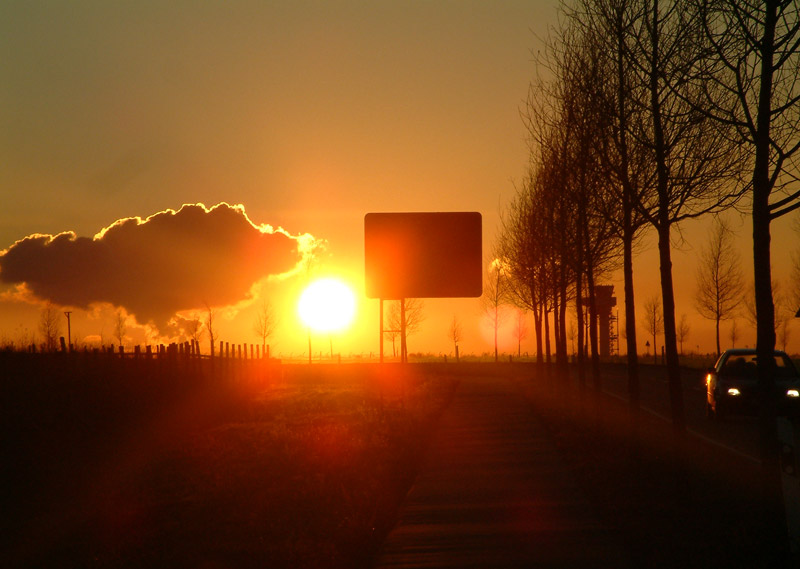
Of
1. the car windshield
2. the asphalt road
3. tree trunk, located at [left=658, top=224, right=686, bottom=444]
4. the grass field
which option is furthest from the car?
tree trunk, located at [left=658, top=224, right=686, bottom=444]

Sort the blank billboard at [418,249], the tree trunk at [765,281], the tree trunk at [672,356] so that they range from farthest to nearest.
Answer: the blank billboard at [418,249], the tree trunk at [672,356], the tree trunk at [765,281]

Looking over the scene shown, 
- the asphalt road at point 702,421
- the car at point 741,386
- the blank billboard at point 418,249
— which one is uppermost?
the blank billboard at point 418,249

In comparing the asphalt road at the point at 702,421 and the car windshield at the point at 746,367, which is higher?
the car windshield at the point at 746,367

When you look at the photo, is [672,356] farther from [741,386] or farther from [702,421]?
[702,421]

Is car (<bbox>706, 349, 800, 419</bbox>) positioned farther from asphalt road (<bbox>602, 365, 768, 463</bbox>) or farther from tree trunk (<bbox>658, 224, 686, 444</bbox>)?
tree trunk (<bbox>658, 224, 686, 444</bbox>)

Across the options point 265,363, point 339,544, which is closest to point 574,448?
point 339,544

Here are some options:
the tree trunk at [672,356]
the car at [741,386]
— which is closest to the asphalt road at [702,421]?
the car at [741,386]

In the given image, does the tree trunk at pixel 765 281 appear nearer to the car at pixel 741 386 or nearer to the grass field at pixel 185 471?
the grass field at pixel 185 471

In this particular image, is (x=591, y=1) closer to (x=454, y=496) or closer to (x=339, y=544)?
(x=454, y=496)

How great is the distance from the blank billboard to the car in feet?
22.7

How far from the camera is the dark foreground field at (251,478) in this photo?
9.84 meters

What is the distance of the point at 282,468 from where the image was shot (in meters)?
16.6

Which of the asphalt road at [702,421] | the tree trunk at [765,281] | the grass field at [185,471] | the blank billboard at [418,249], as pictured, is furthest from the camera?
the blank billboard at [418,249]

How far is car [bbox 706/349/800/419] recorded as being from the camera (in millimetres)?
23203
